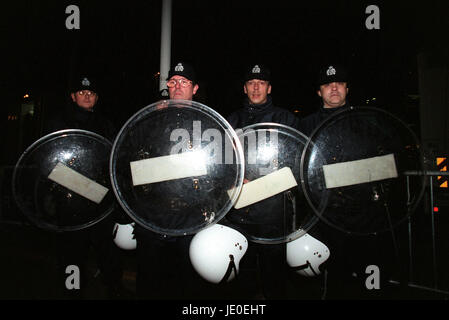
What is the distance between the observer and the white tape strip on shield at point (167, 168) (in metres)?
1.78

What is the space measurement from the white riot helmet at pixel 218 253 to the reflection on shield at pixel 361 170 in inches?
23.9

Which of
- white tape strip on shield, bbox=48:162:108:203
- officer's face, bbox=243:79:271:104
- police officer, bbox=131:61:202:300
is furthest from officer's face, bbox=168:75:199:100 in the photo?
white tape strip on shield, bbox=48:162:108:203

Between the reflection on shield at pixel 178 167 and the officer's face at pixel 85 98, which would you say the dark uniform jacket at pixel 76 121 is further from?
the reflection on shield at pixel 178 167

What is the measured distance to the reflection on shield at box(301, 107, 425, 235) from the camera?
1853 millimetres

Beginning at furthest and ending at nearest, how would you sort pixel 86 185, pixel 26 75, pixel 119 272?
pixel 26 75 < pixel 119 272 < pixel 86 185

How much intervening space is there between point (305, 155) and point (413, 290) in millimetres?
2211

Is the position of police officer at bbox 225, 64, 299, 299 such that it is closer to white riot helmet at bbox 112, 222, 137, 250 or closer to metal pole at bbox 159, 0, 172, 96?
white riot helmet at bbox 112, 222, 137, 250

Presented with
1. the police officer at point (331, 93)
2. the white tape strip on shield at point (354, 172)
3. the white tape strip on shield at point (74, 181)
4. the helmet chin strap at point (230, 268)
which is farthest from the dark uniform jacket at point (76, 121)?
the white tape strip on shield at point (354, 172)

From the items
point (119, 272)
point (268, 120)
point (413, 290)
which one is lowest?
point (413, 290)

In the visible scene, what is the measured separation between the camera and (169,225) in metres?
1.86
